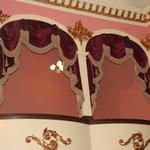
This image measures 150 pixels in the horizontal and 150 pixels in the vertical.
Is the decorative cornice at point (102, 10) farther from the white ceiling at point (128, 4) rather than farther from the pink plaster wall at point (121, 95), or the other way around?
the pink plaster wall at point (121, 95)

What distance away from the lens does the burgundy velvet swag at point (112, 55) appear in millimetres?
4699

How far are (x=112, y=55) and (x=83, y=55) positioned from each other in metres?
0.46

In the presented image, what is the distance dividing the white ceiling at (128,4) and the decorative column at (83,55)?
0.47 m

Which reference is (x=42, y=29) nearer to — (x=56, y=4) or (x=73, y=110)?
(x=56, y=4)

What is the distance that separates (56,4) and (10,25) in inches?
28.8

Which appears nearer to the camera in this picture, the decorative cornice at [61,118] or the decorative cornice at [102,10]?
the decorative cornice at [61,118]

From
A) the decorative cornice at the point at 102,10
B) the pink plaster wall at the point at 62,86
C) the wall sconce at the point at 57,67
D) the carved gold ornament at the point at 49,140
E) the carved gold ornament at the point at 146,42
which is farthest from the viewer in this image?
the carved gold ornament at the point at 146,42

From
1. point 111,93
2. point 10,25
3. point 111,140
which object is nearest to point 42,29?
point 10,25

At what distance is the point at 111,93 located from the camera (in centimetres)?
498

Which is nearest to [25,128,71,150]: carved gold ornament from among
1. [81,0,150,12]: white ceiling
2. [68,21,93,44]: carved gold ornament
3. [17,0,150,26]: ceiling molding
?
[68,21,93,44]: carved gold ornament

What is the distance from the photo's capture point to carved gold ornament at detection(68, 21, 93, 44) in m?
4.79

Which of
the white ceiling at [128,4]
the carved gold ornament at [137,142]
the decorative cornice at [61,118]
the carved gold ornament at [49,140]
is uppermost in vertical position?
the white ceiling at [128,4]

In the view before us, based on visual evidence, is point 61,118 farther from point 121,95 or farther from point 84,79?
point 121,95

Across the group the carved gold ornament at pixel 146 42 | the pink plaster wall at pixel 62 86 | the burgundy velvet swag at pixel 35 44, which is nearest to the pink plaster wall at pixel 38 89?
the pink plaster wall at pixel 62 86
